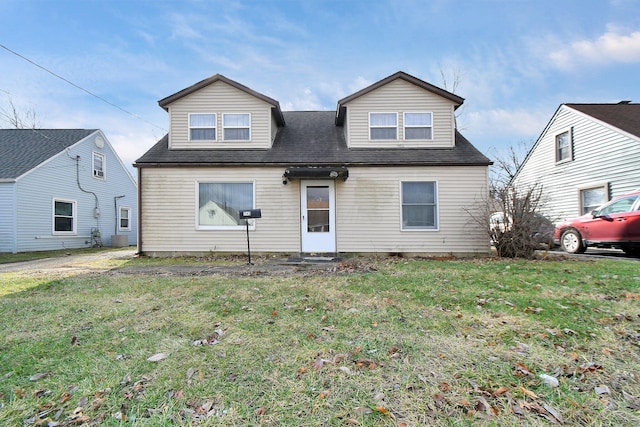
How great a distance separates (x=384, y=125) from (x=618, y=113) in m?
11.3

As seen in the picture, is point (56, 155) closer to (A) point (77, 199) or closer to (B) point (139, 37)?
(A) point (77, 199)

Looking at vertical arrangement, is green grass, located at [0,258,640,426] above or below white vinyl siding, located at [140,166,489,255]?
below

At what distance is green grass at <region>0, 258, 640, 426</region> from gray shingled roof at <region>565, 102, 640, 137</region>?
10.7 metres

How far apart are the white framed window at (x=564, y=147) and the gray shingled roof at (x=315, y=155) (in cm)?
687

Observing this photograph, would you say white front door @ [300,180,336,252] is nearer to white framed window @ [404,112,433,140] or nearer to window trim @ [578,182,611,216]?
white framed window @ [404,112,433,140]

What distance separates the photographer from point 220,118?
10086 mm

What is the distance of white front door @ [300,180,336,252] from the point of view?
372 inches

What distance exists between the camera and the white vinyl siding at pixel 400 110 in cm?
995

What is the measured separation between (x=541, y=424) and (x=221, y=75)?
11.3 m

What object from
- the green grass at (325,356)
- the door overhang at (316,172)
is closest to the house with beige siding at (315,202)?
the door overhang at (316,172)

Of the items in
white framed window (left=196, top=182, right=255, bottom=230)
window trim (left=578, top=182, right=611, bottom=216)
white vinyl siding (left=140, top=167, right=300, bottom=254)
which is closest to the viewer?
white vinyl siding (left=140, top=167, right=300, bottom=254)

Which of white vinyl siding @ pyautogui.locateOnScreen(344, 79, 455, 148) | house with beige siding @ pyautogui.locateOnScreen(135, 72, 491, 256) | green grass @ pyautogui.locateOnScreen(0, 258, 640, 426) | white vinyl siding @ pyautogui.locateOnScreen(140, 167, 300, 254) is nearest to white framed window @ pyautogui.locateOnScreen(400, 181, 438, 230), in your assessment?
house with beige siding @ pyautogui.locateOnScreen(135, 72, 491, 256)

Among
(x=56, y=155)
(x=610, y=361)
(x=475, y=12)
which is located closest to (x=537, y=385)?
(x=610, y=361)

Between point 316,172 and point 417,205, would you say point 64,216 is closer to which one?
point 316,172
